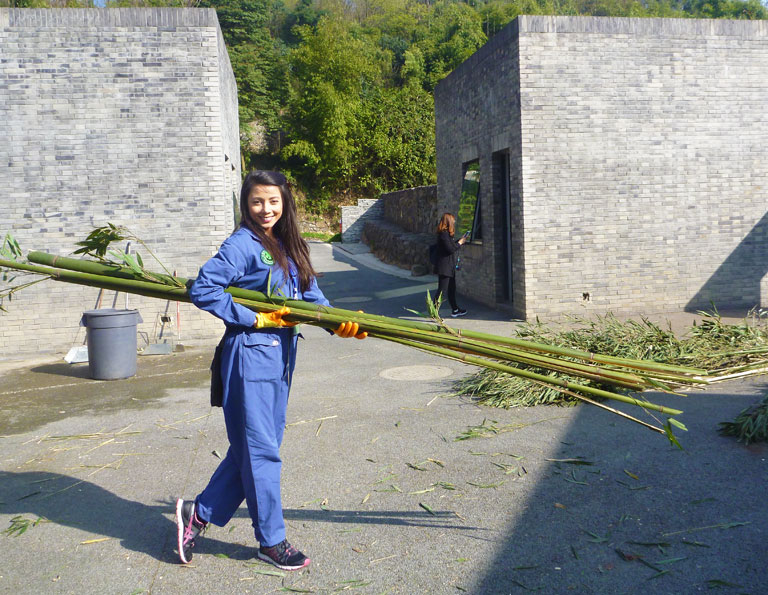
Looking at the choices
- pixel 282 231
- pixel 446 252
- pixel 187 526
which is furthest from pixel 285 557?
pixel 446 252

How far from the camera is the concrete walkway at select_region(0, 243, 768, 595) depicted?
135 inches

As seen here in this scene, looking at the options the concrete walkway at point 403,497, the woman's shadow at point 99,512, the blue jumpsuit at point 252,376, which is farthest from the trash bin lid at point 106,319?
the blue jumpsuit at point 252,376

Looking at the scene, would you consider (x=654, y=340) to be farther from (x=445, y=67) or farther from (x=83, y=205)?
(x=445, y=67)

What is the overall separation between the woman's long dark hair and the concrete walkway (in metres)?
1.52

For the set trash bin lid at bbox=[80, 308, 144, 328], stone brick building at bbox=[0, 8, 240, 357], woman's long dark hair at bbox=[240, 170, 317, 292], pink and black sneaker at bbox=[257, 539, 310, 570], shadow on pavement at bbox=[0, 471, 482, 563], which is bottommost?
shadow on pavement at bbox=[0, 471, 482, 563]

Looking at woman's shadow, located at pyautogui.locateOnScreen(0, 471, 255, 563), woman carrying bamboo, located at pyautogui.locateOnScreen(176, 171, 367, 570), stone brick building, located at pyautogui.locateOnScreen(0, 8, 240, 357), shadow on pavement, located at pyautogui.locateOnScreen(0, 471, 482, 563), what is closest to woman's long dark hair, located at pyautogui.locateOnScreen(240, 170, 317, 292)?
woman carrying bamboo, located at pyautogui.locateOnScreen(176, 171, 367, 570)

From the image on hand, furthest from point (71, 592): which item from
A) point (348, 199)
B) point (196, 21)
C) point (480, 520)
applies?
point (348, 199)

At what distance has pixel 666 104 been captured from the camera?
11594 millimetres

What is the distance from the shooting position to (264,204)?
356 cm

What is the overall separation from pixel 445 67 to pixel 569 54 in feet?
159

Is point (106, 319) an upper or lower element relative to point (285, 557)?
upper

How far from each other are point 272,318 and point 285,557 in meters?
1.21

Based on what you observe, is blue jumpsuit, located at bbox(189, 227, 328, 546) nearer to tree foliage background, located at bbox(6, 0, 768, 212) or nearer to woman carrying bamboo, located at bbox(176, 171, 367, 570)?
woman carrying bamboo, located at bbox(176, 171, 367, 570)

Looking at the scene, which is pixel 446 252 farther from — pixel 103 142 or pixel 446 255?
pixel 103 142
